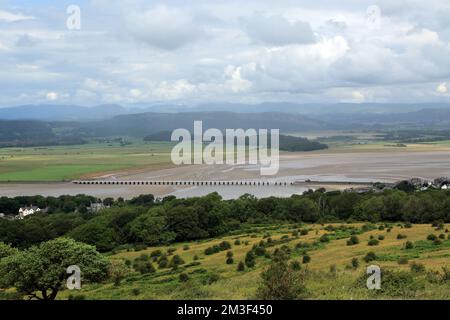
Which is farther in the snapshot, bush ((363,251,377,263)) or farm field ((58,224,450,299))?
bush ((363,251,377,263))

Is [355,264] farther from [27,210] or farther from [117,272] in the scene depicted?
[27,210]

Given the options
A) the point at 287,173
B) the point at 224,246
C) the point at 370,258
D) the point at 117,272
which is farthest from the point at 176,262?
the point at 287,173

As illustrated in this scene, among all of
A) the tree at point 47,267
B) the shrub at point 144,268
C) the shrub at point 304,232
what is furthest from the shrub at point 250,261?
the shrub at point 304,232

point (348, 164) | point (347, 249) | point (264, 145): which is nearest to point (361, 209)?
point (347, 249)

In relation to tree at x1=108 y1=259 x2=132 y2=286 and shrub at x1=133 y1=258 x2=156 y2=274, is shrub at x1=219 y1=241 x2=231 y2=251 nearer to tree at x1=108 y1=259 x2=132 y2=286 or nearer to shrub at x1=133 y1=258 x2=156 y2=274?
shrub at x1=133 y1=258 x2=156 y2=274

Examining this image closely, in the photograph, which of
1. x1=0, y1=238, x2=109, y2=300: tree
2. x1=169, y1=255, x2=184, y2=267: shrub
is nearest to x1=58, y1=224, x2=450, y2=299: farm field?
x1=169, y1=255, x2=184, y2=267: shrub

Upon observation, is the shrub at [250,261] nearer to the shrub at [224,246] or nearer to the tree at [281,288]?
the shrub at [224,246]

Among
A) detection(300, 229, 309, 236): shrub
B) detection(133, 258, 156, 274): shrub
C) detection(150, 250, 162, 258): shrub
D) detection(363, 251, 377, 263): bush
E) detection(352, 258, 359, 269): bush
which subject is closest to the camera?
detection(352, 258, 359, 269): bush
